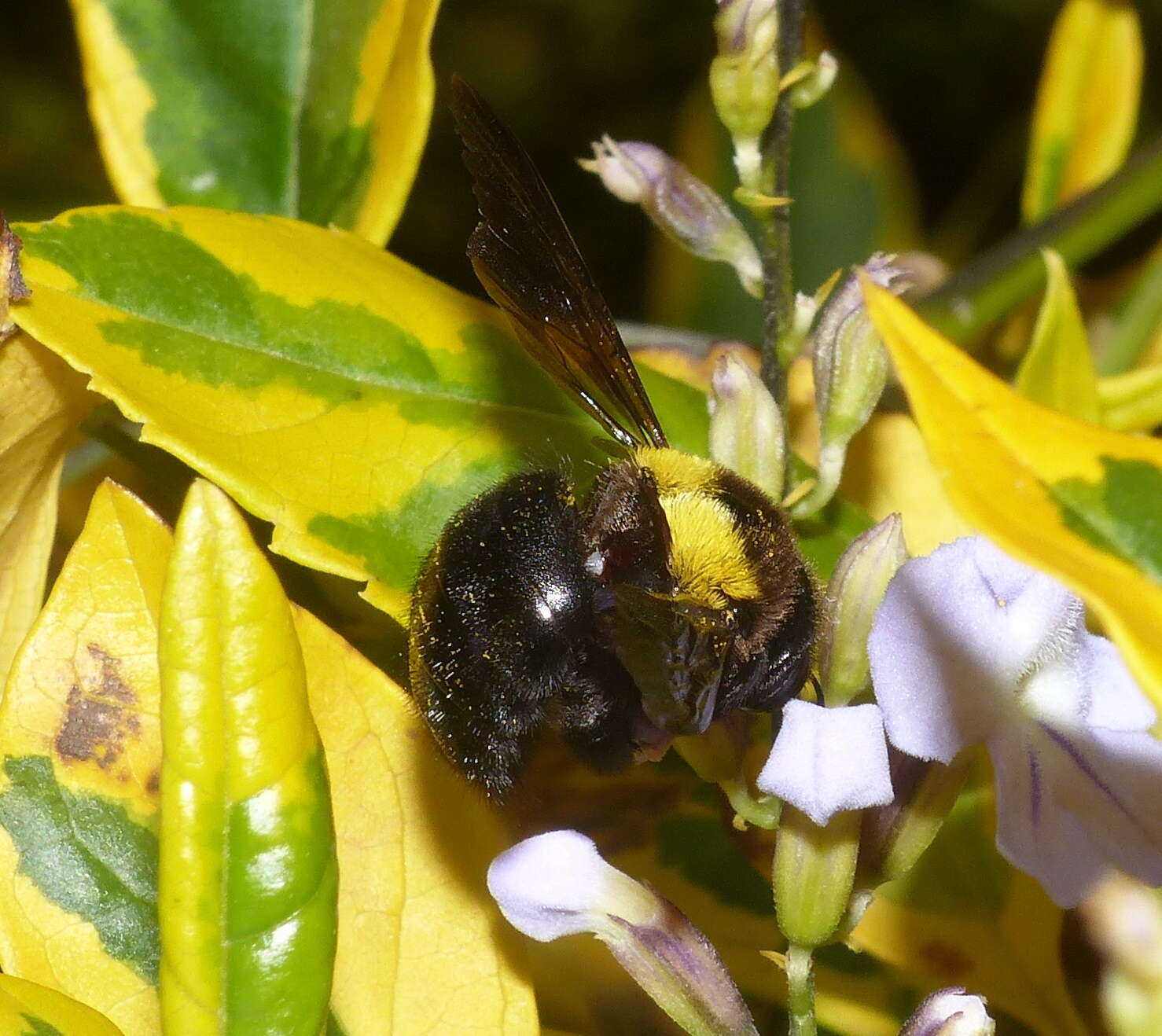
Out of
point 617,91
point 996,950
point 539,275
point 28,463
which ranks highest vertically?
point 539,275

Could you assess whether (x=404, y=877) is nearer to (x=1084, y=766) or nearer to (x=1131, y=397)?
(x=1084, y=766)

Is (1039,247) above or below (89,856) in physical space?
above

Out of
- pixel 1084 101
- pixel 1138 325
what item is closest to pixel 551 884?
pixel 1138 325

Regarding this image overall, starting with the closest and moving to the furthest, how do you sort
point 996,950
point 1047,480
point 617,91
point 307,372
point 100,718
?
point 1047,480
point 100,718
point 307,372
point 996,950
point 617,91

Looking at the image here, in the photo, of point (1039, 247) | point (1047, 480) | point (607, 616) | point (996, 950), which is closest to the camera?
point (1047, 480)

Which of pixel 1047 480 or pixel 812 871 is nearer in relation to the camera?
pixel 1047 480

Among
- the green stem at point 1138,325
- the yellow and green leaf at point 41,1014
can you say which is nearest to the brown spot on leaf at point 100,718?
the yellow and green leaf at point 41,1014

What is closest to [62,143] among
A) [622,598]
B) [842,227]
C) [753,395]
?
[842,227]

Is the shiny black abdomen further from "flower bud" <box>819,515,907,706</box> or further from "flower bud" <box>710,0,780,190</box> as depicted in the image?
"flower bud" <box>710,0,780,190</box>
